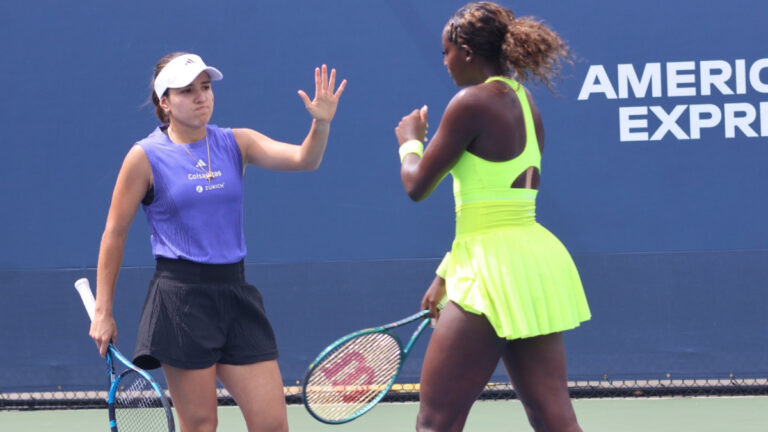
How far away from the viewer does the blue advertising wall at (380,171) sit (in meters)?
5.17

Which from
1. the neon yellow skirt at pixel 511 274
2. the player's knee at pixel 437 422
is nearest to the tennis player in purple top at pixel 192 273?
the player's knee at pixel 437 422

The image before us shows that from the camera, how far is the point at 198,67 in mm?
3102

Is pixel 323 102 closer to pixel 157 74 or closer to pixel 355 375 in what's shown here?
pixel 157 74

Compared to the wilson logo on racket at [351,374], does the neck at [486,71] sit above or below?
above

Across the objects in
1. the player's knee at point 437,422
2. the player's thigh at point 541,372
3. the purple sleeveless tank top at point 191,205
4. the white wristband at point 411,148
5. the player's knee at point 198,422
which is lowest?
the player's knee at point 198,422

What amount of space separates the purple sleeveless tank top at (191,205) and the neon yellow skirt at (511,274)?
2.23 feet

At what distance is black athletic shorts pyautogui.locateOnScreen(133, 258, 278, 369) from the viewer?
3023mm

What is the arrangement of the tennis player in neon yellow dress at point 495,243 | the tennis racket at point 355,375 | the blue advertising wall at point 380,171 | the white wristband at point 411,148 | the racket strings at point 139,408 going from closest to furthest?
the tennis player in neon yellow dress at point 495,243 → the white wristband at point 411,148 → the racket strings at point 139,408 → the tennis racket at point 355,375 → the blue advertising wall at point 380,171

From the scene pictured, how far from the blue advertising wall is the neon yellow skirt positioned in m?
2.49

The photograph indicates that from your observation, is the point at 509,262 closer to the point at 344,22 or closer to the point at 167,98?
the point at 167,98

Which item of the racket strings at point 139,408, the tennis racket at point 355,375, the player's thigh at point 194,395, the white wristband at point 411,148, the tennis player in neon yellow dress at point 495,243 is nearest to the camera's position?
the tennis player in neon yellow dress at point 495,243

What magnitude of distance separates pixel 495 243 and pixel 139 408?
3.81ft

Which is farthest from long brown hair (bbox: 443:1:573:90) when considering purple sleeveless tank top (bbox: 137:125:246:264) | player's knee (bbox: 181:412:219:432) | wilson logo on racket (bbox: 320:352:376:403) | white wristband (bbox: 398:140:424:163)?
player's knee (bbox: 181:412:219:432)

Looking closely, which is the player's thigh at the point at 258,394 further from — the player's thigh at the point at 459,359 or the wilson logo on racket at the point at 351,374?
the player's thigh at the point at 459,359
